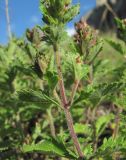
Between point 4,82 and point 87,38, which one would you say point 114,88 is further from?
point 4,82

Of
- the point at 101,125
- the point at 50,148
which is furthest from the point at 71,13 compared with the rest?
the point at 101,125

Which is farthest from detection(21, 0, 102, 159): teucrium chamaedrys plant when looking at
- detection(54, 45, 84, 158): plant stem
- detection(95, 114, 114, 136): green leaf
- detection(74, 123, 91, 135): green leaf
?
detection(95, 114, 114, 136): green leaf

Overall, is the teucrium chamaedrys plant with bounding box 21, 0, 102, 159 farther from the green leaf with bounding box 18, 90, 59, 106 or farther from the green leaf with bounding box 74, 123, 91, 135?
the green leaf with bounding box 74, 123, 91, 135

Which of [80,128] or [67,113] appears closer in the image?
[67,113]

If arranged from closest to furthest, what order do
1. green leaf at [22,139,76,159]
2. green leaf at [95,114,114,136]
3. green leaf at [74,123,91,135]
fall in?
green leaf at [22,139,76,159] < green leaf at [74,123,91,135] < green leaf at [95,114,114,136]

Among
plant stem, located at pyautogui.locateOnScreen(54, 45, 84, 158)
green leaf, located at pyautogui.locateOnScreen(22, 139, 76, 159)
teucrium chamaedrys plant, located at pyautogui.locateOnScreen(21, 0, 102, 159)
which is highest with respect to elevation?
teucrium chamaedrys plant, located at pyautogui.locateOnScreen(21, 0, 102, 159)

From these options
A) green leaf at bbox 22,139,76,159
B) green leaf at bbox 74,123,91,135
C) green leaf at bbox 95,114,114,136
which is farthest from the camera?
green leaf at bbox 95,114,114,136

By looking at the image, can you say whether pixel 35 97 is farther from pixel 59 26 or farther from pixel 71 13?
pixel 71 13

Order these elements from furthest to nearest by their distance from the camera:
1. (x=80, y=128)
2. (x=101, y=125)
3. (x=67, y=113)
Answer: (x=101, y=125)
(x=80, y=128)
(x=67, y=113)

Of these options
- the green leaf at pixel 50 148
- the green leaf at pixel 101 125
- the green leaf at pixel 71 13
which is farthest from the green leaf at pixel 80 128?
the green leaf at pixel 71 13

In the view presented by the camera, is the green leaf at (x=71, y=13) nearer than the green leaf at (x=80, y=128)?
Yes

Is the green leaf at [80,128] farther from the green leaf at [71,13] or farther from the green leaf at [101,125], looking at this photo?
the green leaf at [71,13]
